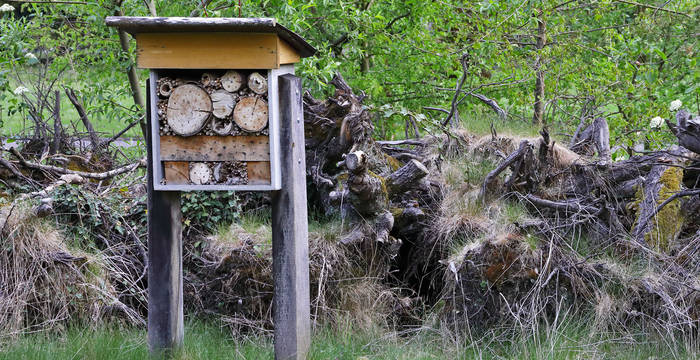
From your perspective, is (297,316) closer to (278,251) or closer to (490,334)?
(278,251)

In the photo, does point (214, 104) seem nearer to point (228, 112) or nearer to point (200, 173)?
point (228, 112)

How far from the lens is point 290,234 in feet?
12.6

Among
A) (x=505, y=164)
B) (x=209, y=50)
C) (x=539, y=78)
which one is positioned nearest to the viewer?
(x=209, y=50)

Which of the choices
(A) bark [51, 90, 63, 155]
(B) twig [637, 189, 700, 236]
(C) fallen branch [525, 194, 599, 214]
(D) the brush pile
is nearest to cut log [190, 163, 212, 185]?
(D) the brush pile

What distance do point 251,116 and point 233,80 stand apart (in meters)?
0.21

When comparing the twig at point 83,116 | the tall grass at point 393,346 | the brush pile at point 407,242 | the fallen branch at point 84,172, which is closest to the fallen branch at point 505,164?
the brush pile at point 407,242

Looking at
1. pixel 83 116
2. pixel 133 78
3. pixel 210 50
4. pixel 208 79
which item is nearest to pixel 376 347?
pixel 208 79

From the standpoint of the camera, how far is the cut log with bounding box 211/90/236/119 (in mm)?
3615

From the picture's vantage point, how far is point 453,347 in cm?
441

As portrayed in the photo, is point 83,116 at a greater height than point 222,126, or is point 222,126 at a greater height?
point 83,116

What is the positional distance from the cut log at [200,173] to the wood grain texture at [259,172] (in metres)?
0.22

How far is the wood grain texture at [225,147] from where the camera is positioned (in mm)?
3625

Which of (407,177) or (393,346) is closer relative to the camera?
(393,346)

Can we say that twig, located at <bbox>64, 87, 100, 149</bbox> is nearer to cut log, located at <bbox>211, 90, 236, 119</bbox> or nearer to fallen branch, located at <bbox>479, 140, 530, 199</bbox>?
cut log, located at <bbox>211, 90, 236, 119</bbox>
